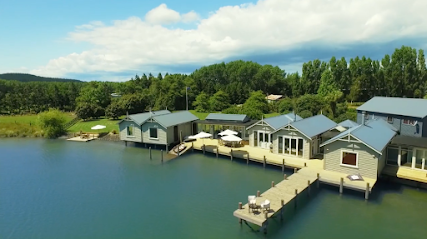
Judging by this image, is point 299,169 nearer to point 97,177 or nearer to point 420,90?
point 97,177

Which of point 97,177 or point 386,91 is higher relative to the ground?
point 386,91

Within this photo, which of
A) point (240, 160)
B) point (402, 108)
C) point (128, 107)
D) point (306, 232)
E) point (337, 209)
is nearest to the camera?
point (306, 232)

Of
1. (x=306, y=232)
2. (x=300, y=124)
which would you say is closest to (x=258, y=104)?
(x=300, y=124)

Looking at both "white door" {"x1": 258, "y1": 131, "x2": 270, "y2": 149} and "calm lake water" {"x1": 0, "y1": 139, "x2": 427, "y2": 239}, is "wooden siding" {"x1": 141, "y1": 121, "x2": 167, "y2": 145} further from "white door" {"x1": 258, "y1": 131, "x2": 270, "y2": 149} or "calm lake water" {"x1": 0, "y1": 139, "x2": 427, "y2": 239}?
"white door" {"x1": 258, "y1": 131, "x2": 270, "y2": 149}

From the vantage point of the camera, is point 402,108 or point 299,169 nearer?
point 299,169

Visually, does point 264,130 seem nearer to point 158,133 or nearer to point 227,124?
point 227,124

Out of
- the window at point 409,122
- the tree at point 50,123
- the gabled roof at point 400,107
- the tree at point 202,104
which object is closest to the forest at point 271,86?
the tree at point 202,104

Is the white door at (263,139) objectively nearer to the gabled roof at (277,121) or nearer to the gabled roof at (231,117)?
the gabled roof at (277,121)

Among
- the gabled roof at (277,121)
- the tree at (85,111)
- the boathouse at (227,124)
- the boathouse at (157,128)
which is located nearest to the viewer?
the gabled roof at (277,121)
